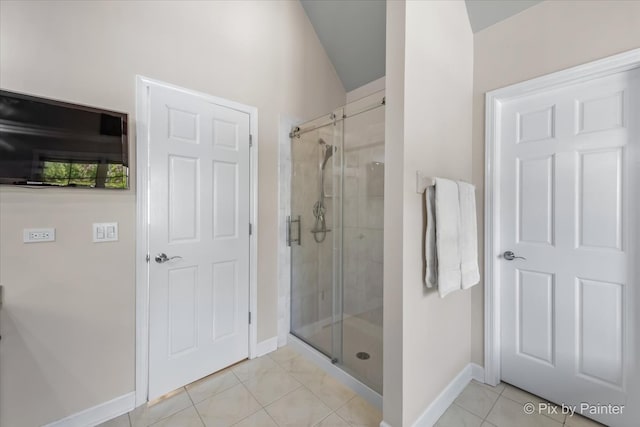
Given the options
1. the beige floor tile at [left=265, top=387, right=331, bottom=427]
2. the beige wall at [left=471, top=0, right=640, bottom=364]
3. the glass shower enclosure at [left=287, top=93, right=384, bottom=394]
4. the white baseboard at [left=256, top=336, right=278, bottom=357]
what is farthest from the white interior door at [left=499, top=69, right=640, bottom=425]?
the white baseboard at [left=256, top=336, right=278, bottom=357]

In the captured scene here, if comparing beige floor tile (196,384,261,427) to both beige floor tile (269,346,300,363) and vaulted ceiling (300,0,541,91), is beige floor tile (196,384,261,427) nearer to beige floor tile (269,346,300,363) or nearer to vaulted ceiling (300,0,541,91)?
beige floor tile (269,346,300,363)

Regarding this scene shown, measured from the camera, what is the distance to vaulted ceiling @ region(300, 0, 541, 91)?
224cm

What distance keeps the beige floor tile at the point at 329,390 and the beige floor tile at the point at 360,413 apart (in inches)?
1.8

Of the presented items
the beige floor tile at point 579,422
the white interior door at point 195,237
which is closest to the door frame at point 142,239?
the white interior door at point 195,237

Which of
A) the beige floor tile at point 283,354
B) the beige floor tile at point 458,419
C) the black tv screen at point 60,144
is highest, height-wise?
the black tv screen at point 60,144

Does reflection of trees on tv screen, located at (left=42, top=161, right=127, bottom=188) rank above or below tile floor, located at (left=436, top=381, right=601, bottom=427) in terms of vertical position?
above

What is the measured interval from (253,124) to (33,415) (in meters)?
2.19

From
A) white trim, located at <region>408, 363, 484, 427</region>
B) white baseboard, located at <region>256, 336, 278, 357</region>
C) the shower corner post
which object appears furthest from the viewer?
white baseboard, located at <region>256, 336, 278, 357</region>

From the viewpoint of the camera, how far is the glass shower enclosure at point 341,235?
2.01 metres

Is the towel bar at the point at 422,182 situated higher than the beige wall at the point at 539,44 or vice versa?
A: the beige wall at the point at 539,44

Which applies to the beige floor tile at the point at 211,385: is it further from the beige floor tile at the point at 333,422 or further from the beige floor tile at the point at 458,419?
the beige floor tile at the point at 458,419

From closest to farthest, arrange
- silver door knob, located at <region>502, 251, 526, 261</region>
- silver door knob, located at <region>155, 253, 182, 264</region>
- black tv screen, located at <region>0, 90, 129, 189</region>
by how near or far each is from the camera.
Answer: black tv screen, located at <region>0, 90, 129, 189</region> → silver door knob, located at <region>155, 253, 182, 264</region> → silver door knob, located at <region>502, 251, 526, 261</region>

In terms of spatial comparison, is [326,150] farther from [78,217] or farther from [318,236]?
[78,217]

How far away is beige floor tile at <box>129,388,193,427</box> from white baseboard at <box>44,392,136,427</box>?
6 cm
